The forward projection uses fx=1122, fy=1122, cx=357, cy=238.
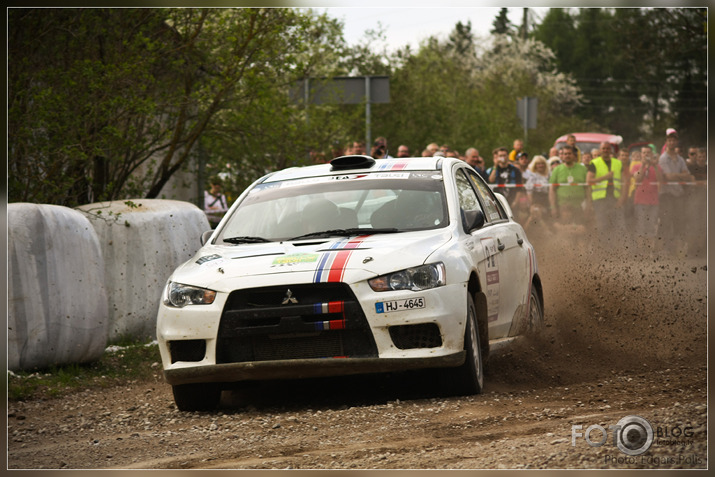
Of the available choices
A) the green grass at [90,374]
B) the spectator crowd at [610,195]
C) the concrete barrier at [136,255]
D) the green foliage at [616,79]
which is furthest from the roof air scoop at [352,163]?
the green foliage at [616,79]

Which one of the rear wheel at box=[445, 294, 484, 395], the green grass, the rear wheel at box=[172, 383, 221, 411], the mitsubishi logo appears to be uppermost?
the mitsubishi logo

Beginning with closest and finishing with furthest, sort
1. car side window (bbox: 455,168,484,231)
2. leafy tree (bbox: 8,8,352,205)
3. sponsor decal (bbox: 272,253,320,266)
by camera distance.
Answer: sponsor decal (bbox: 272,253,320,266), car side window (bbox: 455,168,484,231), leafy tree (bbox: 8,8,352,205)

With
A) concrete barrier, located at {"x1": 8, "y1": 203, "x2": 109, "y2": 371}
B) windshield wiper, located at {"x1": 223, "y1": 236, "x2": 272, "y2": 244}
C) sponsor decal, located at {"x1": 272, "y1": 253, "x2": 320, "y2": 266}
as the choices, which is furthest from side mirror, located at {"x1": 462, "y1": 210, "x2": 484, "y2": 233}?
concrete barrier, located at {"x1": 8, "y1": 203, "x2": 109, "y2": 371}

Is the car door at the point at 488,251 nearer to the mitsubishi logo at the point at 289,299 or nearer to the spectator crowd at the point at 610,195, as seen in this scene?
the mitsubishi logo at the point at 289,299

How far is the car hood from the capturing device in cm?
712

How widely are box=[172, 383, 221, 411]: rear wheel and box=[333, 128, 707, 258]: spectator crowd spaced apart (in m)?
11.0

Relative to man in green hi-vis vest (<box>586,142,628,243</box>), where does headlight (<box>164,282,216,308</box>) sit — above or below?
above

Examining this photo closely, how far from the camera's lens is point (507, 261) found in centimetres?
877

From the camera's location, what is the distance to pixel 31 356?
9234mm

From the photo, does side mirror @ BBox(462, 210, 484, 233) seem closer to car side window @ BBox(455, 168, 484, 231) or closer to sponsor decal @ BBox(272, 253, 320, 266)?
car side window @ BBox(455, 168, 484, 231)

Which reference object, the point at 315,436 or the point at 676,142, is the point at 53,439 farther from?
the point at 676,142

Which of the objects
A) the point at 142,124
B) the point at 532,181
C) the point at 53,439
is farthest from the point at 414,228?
the point at 532,181

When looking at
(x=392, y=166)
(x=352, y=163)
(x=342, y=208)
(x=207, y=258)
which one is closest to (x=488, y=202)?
(x=392, y=166)

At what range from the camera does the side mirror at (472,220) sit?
26.2ft
